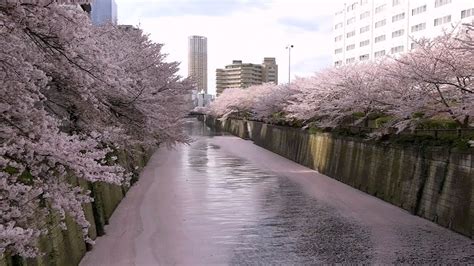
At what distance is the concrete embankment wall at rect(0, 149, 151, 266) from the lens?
29.3 feet

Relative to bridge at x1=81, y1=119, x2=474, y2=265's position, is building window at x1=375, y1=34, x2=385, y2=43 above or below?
above

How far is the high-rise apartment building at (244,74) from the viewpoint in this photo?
14800 cm

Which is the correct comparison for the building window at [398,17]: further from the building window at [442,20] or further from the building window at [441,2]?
the building window at [442,20]

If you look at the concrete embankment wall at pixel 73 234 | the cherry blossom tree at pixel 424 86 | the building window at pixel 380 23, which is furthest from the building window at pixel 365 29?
the concrete embankment wall at pixel 73 234

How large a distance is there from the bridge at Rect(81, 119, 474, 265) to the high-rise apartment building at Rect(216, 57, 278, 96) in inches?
4666

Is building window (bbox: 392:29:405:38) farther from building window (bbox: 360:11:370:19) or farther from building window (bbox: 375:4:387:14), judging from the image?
building window (bbox: 360:11:370:19)

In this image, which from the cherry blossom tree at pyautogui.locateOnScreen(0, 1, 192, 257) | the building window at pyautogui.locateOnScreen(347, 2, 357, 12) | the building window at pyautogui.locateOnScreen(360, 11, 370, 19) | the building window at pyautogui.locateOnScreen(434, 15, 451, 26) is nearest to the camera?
the cherry blossom tree at pyautogui.locateOnScreen(0, 1, 192, 257)

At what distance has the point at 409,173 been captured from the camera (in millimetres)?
19406

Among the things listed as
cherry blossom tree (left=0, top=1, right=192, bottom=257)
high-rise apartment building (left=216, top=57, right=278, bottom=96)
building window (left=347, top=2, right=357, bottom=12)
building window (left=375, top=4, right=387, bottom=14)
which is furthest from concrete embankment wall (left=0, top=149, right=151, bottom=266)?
high-rise apartment building (left=216, top=57, right=278, bottom=96)

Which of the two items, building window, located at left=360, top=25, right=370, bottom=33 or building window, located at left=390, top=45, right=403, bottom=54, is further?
building window, located at left=360, top=25, right=370, bottom=33

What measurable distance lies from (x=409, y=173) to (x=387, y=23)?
6582cm

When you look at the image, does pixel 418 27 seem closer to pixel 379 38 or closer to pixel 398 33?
pixel 398 33

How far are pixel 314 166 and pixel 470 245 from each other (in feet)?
64.4

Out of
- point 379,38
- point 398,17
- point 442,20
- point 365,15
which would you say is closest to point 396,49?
point 398,17
